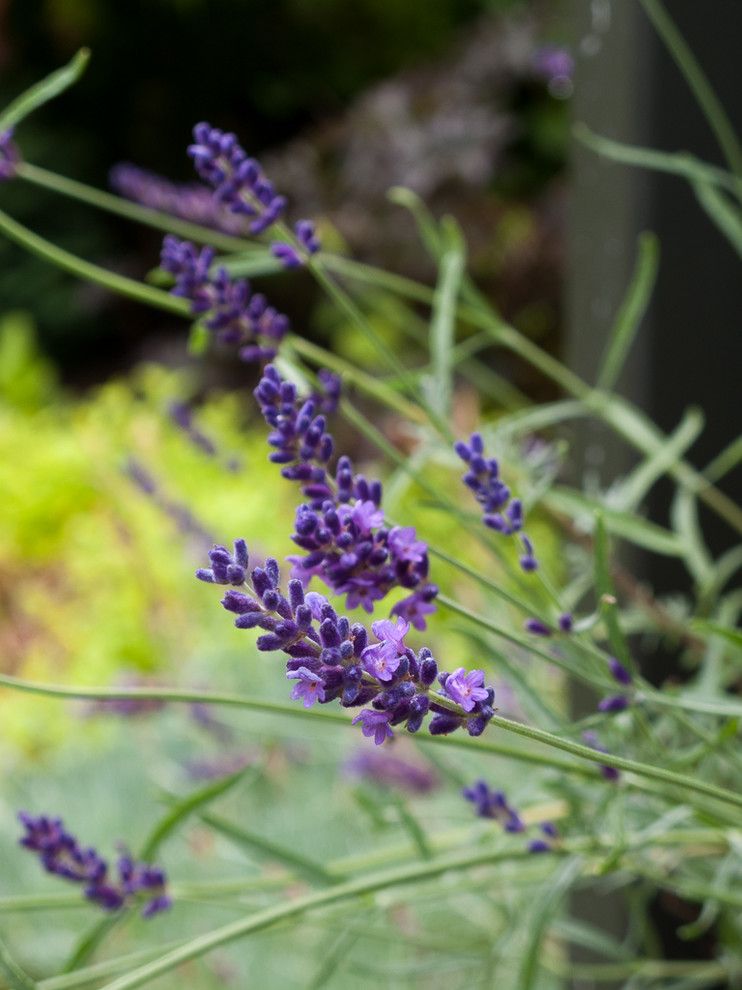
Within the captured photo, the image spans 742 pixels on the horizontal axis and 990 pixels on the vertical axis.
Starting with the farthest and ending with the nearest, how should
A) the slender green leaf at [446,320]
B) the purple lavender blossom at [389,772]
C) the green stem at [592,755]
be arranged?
the purple lavender blossom at [389,772] < the slender green leaf at [446,320] < the green stem at [592,755]

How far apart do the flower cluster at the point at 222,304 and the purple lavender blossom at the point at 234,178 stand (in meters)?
0.02

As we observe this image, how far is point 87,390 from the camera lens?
459 centimetres

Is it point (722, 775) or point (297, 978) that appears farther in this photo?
point (297, 978)

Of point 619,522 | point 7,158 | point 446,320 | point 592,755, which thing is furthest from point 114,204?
point 592,755

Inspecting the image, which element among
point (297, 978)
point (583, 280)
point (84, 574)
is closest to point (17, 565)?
point (84, 574)

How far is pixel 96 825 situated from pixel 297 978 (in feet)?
0.99

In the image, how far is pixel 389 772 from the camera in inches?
31.0

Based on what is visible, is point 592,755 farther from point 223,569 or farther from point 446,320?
point 446,320

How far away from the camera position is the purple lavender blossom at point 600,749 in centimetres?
40

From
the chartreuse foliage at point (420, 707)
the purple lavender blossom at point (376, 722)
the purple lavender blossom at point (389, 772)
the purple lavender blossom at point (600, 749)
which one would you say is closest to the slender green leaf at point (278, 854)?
the chartreuse foliage at point (420, 707)

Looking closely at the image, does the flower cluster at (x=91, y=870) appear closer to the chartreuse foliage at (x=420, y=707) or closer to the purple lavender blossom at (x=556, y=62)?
the chartreuse foliage at (x=420, y=707)

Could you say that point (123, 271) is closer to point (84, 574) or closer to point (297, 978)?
point (84, 574)

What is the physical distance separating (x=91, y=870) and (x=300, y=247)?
24 cm

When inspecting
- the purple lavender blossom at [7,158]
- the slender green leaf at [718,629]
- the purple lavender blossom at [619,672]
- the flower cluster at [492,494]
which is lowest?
the slender green leaf at [718,629]
